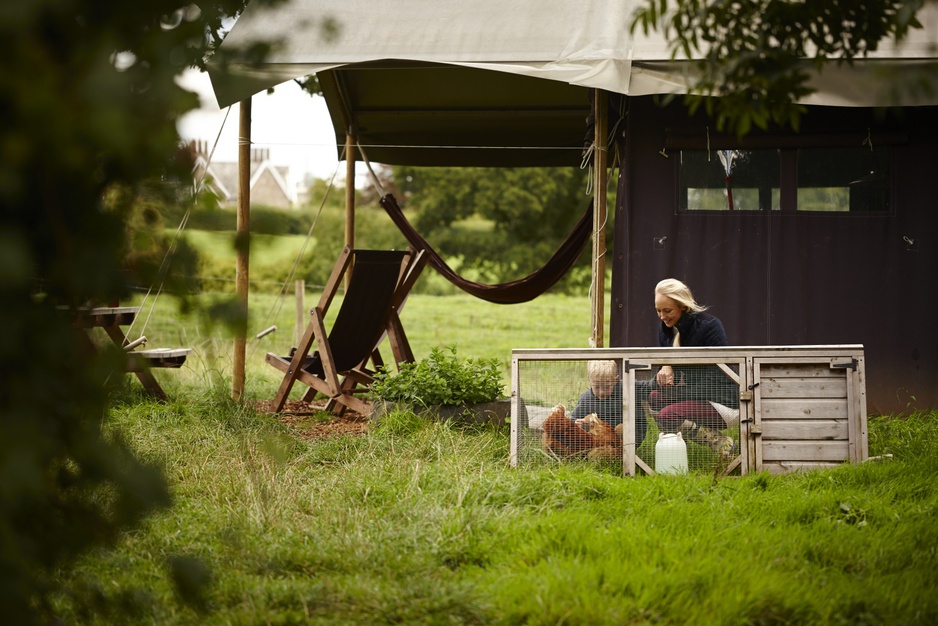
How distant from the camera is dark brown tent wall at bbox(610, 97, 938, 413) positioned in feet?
18.2

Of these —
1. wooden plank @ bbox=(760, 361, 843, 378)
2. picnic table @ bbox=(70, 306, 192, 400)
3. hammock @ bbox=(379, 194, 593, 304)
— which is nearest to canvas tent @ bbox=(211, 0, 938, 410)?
hammock @ bbox=(379, 194, 593, 304)

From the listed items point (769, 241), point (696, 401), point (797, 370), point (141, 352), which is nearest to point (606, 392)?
point (696, 401)

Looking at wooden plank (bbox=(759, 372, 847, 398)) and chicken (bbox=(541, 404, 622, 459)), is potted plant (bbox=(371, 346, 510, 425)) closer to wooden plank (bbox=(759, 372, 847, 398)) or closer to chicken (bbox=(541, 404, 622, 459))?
chicken (bbox=(541, 404, 622, 459))

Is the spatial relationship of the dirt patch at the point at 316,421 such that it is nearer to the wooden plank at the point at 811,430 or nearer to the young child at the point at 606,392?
the young child at the point at 606,392

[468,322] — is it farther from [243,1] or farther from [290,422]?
[243,1]

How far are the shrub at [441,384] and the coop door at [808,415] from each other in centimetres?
153

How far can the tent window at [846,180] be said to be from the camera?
18.3 ft

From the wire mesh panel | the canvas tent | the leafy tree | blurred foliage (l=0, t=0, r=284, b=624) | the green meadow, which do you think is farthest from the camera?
the canvas tent

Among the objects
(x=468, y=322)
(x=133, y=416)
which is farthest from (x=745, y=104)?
(x=468, y=322)

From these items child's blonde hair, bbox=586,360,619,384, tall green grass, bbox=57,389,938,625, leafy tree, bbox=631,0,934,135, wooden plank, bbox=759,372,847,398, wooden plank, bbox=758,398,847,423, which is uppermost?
leafy tree, bbox=631,0,934,135

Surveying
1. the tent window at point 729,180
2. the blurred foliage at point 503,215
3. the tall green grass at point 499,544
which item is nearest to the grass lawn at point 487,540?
the tall green grass at point 499,544

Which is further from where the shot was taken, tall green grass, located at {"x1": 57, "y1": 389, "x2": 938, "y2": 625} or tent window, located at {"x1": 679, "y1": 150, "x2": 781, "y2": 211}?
tent window, located at {"x1": 679, "y1": 150, "x2": 781, "y2": 211}

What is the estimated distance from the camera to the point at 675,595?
2645 millimetres

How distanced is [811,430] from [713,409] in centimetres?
47
